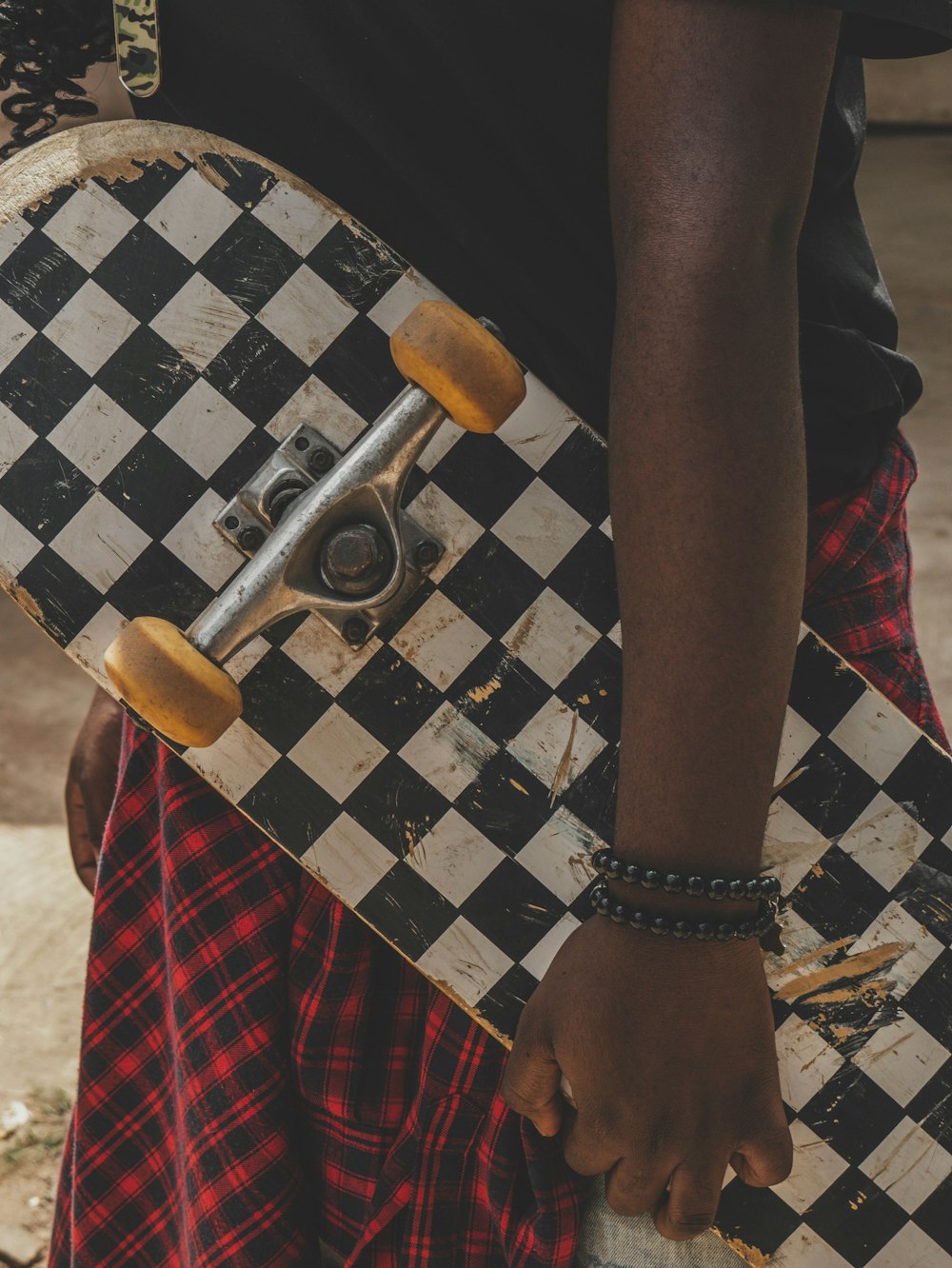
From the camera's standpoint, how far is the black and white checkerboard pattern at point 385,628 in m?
0.83

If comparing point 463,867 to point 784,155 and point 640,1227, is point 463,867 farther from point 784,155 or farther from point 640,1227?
point 784,155

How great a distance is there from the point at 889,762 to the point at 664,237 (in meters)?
0.44

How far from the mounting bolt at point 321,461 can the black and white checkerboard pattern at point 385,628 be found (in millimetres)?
17

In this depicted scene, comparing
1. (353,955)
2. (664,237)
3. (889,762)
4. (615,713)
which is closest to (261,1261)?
(353,955)

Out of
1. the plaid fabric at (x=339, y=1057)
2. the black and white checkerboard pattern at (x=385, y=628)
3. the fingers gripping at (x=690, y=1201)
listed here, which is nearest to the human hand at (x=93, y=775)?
the plaid fabric at (x=339, y=1057)

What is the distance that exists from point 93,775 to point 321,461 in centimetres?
58

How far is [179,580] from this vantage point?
83 centimetres

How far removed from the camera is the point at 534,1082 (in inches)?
29.0

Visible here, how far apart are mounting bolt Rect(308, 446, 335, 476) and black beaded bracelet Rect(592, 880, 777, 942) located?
36 cm

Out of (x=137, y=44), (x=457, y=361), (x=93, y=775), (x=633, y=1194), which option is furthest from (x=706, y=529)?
(x=93, y=775)

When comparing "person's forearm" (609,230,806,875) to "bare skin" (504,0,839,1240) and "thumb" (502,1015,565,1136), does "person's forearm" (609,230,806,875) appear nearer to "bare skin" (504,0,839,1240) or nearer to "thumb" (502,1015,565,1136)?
"bare skin" (504,0,839,1240)

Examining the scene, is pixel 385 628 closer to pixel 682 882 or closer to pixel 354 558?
pixel 354 558

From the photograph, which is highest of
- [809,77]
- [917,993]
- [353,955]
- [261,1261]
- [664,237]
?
[809,77]

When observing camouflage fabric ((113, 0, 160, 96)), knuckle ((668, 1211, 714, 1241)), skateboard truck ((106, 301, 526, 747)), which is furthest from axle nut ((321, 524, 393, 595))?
knuckle ((668, 1211, 714, 1241))
